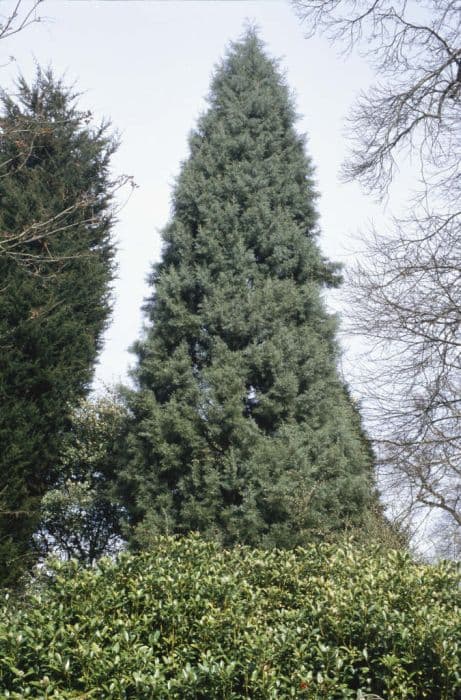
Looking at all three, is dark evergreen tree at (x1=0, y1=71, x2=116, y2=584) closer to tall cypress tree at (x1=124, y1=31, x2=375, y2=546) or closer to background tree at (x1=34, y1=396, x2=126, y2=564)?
background tree at (x1=34, y1=396, x2=126, y2=564)

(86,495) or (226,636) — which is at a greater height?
(86,495)

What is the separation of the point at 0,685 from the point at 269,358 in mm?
5990

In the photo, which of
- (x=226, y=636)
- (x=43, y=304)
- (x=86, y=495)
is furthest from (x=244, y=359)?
(x=226, y=636)

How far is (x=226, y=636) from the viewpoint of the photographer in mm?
3459

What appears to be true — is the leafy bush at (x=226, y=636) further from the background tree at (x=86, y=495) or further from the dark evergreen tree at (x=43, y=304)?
the background tree at (x=86, y=495)

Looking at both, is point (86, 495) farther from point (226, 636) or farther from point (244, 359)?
point (226, 636)

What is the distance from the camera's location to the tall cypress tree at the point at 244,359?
318 inches

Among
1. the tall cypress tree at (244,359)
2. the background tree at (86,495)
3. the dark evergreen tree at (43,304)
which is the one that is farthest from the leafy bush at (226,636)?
the background tree at (86,495)

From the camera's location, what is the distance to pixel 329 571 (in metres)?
4.59

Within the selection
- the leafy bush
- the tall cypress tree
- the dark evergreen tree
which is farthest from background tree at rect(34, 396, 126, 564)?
the leafy bush

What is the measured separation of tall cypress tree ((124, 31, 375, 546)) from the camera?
807 cm

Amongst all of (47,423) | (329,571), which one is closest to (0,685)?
(329,571)

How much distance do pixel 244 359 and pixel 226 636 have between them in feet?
18.0

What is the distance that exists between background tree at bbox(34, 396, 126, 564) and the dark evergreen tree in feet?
1.86
